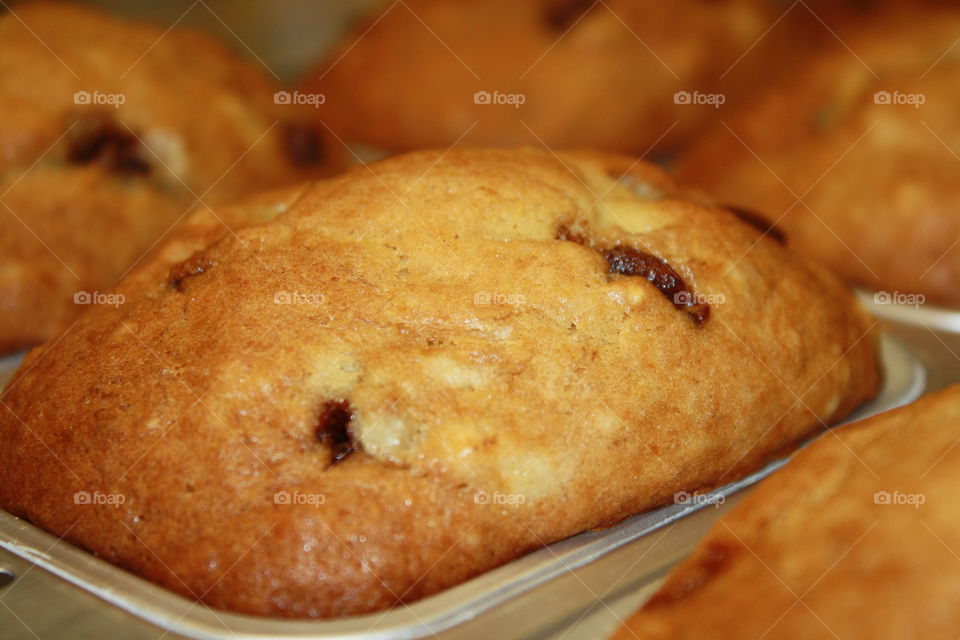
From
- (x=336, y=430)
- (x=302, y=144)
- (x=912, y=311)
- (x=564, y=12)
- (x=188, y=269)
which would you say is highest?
(x=564, y=12)

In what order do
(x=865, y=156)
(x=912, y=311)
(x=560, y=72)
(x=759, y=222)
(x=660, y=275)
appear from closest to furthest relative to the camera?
(x=660, y=275), (x=759, y=222), (x=912, y=311), (x=865, y=156), (x=560, y=72)

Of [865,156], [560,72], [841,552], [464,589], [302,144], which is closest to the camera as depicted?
[841,552]

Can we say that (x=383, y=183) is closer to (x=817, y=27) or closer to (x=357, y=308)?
(x=357, y=308)

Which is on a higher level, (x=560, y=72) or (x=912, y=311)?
(x=560, y=72)

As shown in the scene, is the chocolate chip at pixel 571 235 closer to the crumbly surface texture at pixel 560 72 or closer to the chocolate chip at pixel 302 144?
the chocolate chip at pixel 302 144

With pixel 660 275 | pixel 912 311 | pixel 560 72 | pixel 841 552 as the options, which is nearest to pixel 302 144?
pixel 560 72

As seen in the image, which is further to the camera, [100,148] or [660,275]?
[100,148]

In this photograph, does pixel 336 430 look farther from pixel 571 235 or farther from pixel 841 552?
pixel 841 552
